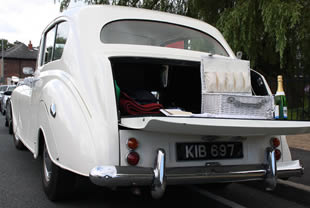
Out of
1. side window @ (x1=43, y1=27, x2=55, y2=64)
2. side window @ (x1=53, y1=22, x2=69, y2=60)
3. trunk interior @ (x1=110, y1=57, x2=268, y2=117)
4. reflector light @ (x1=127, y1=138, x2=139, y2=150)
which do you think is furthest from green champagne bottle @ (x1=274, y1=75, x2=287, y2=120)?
side window @ (x1=43, y1=27, x2=55, y2=64)

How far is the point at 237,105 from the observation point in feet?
11.6

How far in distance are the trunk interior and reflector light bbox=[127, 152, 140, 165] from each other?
5.11 feet

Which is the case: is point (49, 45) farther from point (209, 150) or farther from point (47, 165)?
point (209, 150)

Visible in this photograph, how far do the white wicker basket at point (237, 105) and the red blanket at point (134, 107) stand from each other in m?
0.51

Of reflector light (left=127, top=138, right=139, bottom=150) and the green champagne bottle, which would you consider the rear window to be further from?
reflector light (left=127, top=138, right=139, bottom=150)

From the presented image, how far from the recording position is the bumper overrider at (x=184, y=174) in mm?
2834

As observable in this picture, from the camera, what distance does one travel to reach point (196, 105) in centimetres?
466

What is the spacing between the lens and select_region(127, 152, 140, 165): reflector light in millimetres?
3039

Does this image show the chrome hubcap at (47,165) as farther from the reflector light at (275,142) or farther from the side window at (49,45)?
the reflector light at (275,142)

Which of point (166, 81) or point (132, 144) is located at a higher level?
point (166, 81)

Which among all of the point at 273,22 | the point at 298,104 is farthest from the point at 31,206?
the point at 298,104

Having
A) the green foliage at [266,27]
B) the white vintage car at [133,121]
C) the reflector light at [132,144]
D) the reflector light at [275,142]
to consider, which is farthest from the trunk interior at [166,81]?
the green foliage at [266,27]

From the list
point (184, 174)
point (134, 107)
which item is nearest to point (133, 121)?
point (184, 174)

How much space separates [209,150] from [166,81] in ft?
5.87
